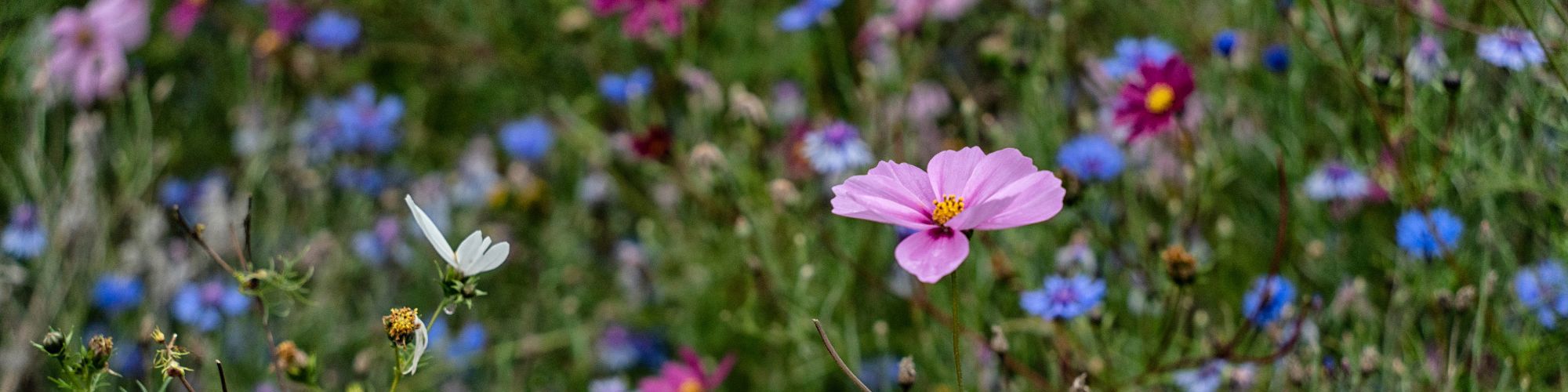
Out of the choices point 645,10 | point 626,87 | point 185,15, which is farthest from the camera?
point 185,15

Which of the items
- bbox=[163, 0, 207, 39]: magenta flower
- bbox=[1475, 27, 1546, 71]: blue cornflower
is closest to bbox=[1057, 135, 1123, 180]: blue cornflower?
bbox=[1475, 27, 1546, 71]: blue cornflower

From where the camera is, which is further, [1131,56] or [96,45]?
[96,45]

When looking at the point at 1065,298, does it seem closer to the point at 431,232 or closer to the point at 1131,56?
the point at 1131,56

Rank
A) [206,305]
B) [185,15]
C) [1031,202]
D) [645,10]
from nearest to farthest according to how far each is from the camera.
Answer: [1031,202] → [206,305] → [645,10] → [185,15]

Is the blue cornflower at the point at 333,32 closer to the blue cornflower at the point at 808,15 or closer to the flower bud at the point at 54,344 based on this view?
the blue cornflower at the point at 808,15

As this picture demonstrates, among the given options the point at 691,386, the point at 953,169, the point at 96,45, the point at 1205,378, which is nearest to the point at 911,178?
the point at 953,169

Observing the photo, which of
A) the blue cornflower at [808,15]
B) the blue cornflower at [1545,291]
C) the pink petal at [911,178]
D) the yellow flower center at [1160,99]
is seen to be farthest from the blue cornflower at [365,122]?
the blue cornflower at [1545,291]

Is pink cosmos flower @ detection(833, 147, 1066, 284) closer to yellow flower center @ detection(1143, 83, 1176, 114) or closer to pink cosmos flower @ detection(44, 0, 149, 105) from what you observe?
yellow flower center @ detection(1143, 83, 1176, 114)

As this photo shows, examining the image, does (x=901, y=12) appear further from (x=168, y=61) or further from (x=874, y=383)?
(x=168, y=61)
